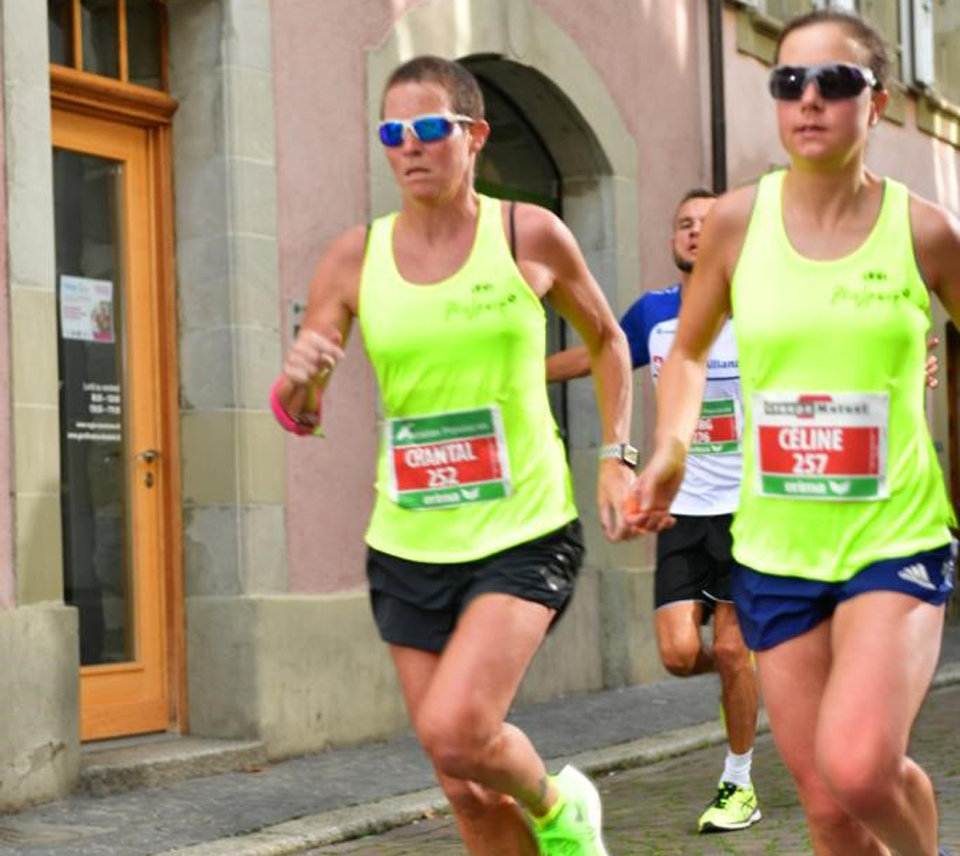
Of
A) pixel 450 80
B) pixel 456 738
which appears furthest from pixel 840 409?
pixel 450 80

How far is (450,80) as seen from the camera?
17.1 ft

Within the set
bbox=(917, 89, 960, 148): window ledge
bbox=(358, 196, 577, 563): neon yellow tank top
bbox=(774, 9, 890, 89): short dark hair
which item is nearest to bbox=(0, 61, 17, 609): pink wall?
bbox=(358, 196, 577, 563): neon yellow tank top

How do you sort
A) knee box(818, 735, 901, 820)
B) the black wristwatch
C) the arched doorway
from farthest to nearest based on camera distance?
the arched doorway
the black wristwatch
knee box(818, 735, 901, 820)

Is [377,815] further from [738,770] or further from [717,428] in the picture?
[717,428]

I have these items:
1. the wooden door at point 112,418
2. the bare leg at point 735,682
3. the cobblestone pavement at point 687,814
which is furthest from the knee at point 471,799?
the wooden door at point 112,418

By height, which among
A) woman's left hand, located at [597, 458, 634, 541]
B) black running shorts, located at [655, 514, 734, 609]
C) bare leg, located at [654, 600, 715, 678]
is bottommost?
bare leg, located at [654, 600, 715, 678]

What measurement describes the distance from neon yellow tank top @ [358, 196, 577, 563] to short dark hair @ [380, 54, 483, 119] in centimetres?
30

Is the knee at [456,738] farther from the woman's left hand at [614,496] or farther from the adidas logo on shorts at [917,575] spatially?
the adidas logo on shorts at [917,575]

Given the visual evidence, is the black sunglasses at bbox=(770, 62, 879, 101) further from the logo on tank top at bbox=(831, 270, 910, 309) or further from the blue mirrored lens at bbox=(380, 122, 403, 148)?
the blue mirrored lens at bbox=(380, 122, 403, 148)

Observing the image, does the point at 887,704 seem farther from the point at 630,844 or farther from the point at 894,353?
the point at 630,844

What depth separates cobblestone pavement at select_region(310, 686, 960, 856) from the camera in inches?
288

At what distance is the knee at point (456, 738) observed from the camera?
4.86m

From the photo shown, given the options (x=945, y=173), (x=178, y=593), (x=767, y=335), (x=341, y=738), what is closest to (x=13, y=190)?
(x=178, y=593)

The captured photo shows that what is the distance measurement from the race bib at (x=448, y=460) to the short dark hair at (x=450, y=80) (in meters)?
0.70
